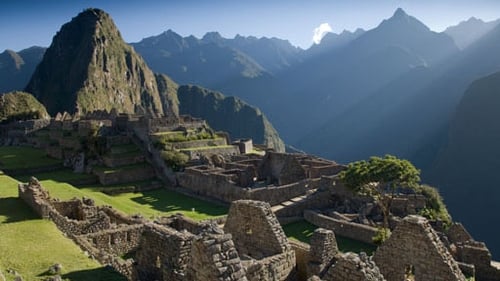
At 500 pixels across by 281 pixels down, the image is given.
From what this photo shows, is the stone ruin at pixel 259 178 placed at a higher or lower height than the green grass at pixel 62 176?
lower

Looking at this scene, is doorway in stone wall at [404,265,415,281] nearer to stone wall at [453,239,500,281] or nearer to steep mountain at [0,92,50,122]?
stone wall at [453,239,500,281]

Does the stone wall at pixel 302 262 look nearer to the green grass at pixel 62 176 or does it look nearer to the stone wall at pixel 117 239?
the stone wall at pixel 117 239

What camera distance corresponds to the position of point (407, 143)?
14650 centimetres

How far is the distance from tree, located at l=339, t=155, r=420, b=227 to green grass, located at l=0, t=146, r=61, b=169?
26095mm

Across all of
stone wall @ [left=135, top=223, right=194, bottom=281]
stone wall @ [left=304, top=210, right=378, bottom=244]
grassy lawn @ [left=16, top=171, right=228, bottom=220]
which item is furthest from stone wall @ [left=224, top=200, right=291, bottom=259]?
grassy lawn @ [left=16, top=171, right=228, bottom=220]

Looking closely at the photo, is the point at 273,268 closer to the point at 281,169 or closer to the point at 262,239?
the point at 262,239

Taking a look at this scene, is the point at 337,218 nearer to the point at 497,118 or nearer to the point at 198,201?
the point at 198,201

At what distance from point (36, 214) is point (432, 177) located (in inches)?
3788

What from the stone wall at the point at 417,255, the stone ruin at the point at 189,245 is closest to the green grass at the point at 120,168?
the stone ruin at the point at 189,245

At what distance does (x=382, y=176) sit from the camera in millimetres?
23109

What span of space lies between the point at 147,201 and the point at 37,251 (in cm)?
2022

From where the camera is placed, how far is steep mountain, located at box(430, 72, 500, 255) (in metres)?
76.9

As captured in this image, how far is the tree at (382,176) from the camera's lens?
900 inches

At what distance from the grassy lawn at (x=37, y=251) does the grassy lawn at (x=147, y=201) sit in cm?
809
